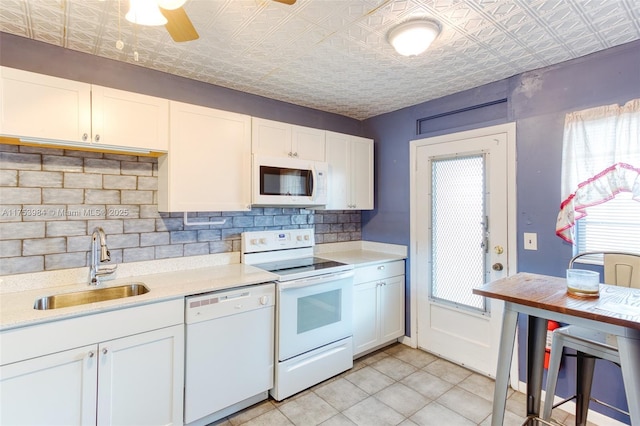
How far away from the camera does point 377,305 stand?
3.08m

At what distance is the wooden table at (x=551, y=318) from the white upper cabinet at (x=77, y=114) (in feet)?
7.31

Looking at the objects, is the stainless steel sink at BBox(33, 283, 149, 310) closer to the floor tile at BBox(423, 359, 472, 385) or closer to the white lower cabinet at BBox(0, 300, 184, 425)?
the white lower cabinet at BBox(0, 300, 184, 425)

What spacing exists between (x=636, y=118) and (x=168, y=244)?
3256 mm

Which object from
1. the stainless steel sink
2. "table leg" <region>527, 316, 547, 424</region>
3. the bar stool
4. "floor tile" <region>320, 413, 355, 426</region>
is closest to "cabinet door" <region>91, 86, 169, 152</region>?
the stainless steel sink

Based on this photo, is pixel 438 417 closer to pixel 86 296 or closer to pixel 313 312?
pixel 313 312

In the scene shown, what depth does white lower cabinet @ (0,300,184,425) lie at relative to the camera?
152 centimetres

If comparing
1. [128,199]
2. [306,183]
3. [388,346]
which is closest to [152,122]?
[128,199]

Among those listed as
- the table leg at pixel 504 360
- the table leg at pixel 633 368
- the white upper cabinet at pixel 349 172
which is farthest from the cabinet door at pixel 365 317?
the table leg at pixel 633 368

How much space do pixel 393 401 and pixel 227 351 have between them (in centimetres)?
129

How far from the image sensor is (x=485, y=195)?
2.73m

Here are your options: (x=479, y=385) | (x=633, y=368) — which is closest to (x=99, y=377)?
(x=633, y=368)

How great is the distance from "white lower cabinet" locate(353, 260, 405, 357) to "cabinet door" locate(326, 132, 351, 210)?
72 centimetres

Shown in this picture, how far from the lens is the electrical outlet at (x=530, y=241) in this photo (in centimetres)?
242

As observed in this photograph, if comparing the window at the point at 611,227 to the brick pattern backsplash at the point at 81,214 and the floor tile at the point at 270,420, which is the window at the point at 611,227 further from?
the brick pattern backsplash at the point at 81,214
